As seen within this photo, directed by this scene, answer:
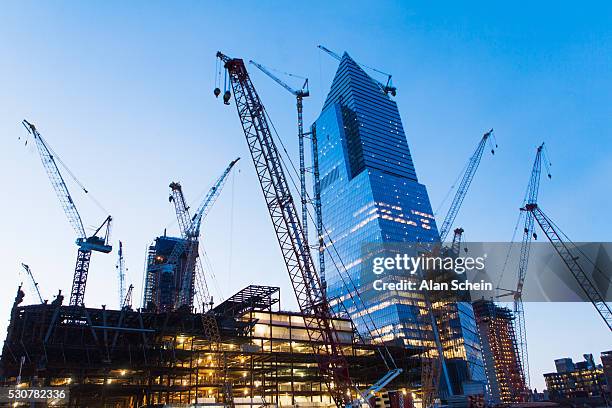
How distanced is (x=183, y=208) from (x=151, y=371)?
271ft

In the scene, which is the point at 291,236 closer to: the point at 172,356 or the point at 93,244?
the point at 172,356

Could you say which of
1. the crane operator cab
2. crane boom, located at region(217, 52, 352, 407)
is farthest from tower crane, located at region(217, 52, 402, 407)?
the crane operator cab

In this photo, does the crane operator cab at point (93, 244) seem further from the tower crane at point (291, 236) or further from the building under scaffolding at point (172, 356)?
the tower crane at point (291, 236)

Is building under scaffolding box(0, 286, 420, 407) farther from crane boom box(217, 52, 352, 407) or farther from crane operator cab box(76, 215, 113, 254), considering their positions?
crane operator cab box(76, 215, 113, 254)

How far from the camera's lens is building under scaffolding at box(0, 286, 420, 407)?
6438 cm

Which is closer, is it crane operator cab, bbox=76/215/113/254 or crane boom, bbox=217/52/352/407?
crane boom, bbox=217/52/352/407

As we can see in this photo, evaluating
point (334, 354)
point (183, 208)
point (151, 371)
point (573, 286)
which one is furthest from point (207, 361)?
point (573, 286)

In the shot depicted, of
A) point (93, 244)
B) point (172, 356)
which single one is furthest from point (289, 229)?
point (93, 244)

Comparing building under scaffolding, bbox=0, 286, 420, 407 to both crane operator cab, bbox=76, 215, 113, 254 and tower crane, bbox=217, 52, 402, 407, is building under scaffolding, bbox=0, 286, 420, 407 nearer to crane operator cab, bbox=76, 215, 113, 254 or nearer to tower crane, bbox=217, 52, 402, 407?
tower crane, bbox=217, 52, 402, 407

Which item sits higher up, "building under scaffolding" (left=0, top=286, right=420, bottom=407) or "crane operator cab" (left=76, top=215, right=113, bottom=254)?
"crane operator cab" (left=76, top=215, right=113, bottom=254)

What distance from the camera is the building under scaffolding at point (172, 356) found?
211ft

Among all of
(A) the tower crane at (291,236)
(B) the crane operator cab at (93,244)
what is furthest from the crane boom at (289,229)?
(B) the crane operator cab at (93,244)

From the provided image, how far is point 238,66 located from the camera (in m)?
64.5

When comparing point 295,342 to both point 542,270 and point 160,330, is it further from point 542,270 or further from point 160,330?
point 542,270
